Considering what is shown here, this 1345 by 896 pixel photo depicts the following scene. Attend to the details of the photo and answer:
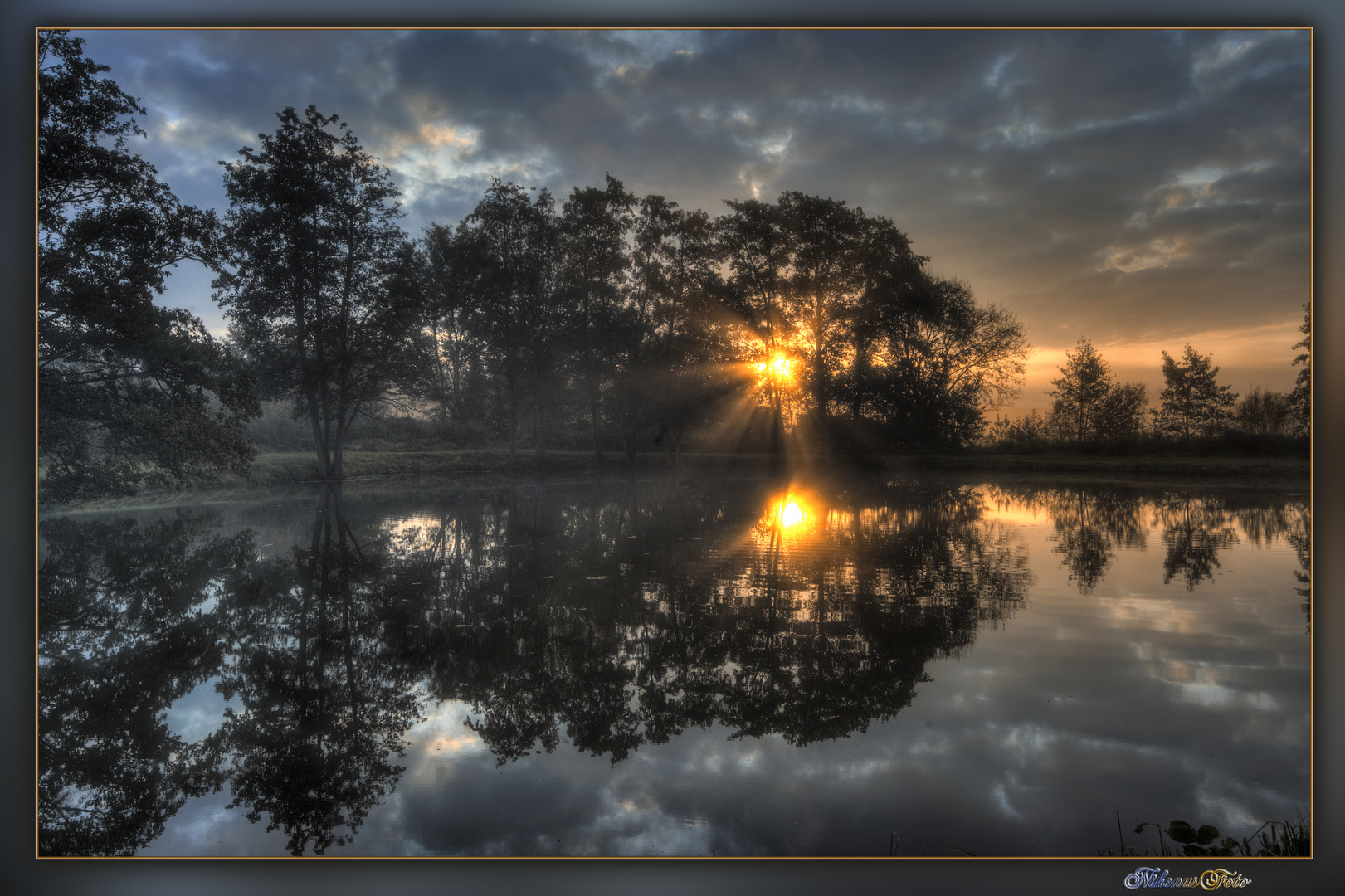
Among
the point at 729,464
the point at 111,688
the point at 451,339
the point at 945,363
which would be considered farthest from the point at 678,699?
the point at 451,339

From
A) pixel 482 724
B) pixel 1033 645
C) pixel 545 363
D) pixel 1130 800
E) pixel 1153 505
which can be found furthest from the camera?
pixel 545 363

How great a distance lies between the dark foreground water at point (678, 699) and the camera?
266cm

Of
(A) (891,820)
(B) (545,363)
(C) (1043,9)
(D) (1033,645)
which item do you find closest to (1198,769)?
(D) (1033,645)

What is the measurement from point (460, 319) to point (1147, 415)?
796cm

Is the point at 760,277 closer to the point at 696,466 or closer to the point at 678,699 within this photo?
the point at 696,466

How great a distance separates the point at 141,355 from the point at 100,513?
5.52 ft

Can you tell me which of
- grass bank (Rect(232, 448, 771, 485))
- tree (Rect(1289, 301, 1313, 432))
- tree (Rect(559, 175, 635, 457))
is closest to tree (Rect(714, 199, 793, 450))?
tree (Rect(559, 175, 635, 457))

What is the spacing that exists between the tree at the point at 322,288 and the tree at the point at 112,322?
70cm

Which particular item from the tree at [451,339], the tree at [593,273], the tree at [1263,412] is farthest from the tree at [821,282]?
the tree at [451,339]

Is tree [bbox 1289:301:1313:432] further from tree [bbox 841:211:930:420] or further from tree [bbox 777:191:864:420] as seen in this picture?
tree [bbox 777:191:864:420]

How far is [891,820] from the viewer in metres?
2.58

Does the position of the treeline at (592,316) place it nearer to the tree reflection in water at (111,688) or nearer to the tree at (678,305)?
the tree at (678,305)

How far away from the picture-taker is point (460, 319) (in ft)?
27.8

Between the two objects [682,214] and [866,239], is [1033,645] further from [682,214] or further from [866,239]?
[682,214]
